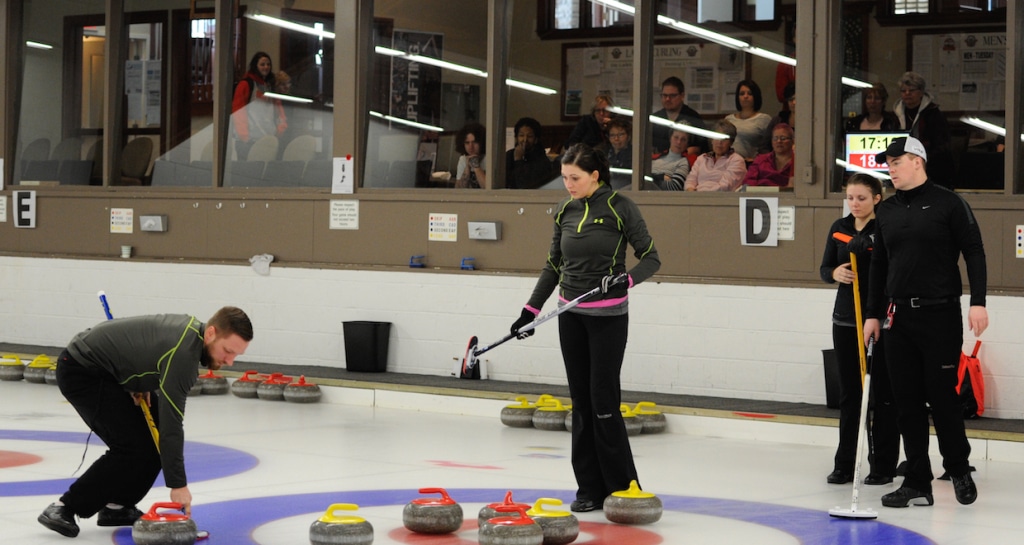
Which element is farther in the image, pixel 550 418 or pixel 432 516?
pixel 550 418

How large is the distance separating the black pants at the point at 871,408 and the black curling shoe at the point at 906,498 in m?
0.61

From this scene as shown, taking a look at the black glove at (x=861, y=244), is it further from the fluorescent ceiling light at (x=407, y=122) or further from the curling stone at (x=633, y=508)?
the fluorescent ceiling light at (x=407, y=122)

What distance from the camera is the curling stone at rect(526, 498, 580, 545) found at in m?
4.89

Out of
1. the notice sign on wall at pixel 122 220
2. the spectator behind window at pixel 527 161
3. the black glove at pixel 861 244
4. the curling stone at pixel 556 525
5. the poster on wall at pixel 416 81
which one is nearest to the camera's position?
the curling stone at pixel 556 525

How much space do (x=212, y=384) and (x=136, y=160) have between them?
126 inches

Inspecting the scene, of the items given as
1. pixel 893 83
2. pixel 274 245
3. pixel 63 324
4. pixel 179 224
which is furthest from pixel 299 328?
pixel 893 83

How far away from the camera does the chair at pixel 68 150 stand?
41.8ft

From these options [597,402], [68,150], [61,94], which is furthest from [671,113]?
[61,94]

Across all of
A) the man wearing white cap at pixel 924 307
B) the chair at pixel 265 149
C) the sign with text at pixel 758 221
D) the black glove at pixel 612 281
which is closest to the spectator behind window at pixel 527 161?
the sign with text at pixel 758 221

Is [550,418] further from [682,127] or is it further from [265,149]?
[265,149]

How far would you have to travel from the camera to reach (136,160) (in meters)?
12.4

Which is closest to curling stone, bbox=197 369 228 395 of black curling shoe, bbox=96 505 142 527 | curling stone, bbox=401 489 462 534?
black curling shoe, bbox=96 505 142 527

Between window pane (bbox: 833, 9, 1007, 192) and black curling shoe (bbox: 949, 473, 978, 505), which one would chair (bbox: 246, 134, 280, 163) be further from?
black curling shoe (bbox: 949, 473, 978, 505)

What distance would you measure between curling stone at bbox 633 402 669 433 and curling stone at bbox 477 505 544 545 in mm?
3473
